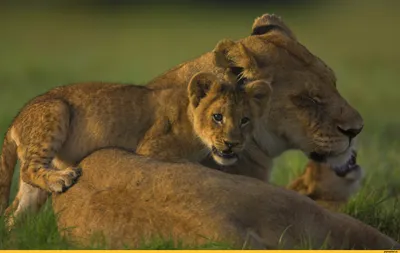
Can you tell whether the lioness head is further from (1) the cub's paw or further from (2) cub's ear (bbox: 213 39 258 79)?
(1) the cub's paw

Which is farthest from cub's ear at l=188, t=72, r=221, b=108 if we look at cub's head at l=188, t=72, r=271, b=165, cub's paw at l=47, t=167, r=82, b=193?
cub's paw at l=47, t=167, r=82, b=193

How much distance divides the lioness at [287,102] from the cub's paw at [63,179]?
2.37 feet

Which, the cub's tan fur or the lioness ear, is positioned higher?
the lioness ear

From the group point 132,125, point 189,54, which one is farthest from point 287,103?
point 189,54

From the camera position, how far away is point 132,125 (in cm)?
522

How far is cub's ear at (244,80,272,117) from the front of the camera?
16.5 ft

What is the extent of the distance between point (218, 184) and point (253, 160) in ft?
3.16

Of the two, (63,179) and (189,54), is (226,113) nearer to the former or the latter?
(63,179)

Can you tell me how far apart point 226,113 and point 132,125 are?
0.51 m

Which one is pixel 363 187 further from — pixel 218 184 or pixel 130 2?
pixel 130 2

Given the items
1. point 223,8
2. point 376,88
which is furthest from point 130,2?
point 376,88

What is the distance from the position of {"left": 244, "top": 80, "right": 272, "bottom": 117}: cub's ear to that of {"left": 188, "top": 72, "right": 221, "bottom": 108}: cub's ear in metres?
0.15

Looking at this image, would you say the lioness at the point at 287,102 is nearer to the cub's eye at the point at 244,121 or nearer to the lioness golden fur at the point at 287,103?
the lioness golden fur at the point at 287,103

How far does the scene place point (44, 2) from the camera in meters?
27.0
